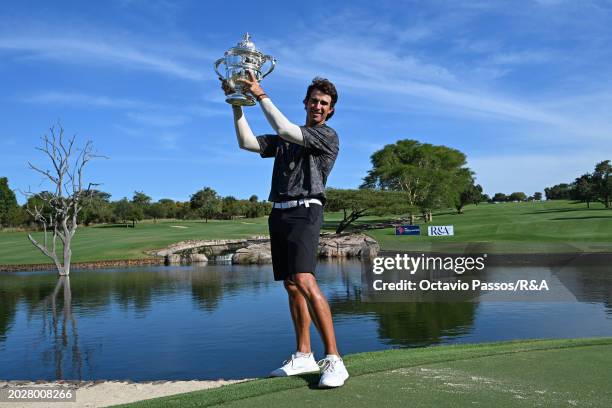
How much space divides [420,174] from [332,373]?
53.4 meters

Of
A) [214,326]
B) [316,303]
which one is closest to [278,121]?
[316,303]

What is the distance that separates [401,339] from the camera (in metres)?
11.0

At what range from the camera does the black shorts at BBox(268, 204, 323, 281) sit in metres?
3.78

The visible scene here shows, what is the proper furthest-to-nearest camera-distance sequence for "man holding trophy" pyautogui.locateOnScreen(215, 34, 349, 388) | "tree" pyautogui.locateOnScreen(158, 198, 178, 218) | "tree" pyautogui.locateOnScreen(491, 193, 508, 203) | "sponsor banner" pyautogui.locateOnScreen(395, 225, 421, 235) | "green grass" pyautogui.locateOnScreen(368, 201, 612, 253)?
"tree" pyautogui.locateOnScreen(491, 193, 508, 203)
"tree" pyautogui.locateOnScreen(158, 198, 178, 218)
"sponsor banner" pyautogui.locateOnScreen(395, 225, 421, 235)
"green grass" pyautogui.locateOnScreen(368, 201, 612, 253)
"man holding trophy" pyautogui.locateOnScreen(215, 34, 349, 388)

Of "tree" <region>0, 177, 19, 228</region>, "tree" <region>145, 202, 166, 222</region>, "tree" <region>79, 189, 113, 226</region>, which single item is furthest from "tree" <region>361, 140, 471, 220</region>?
"tree" <region>0, 177, 19, 228</region>

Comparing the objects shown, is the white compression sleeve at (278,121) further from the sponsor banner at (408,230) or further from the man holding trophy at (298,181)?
the sponsor banner at (408,230)

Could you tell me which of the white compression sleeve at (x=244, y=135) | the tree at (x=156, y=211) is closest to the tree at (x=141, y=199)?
the tree at (x=156, y=211)

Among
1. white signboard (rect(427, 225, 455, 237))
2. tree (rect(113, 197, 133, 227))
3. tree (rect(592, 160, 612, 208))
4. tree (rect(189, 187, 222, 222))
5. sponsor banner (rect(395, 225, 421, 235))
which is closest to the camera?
white signboard (rect(427, 225, 455, 237))

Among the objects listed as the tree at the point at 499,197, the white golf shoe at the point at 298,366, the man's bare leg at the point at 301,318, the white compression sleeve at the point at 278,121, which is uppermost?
the tree at the point at 499,197

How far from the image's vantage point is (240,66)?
364 centimetres

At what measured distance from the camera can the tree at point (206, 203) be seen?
7912 cm

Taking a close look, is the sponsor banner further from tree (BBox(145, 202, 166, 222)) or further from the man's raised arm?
tree (BBox(145, 202, 166, 222))

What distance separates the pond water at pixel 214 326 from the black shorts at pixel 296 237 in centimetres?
525

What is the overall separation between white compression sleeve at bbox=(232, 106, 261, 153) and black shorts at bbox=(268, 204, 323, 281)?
53 cm
